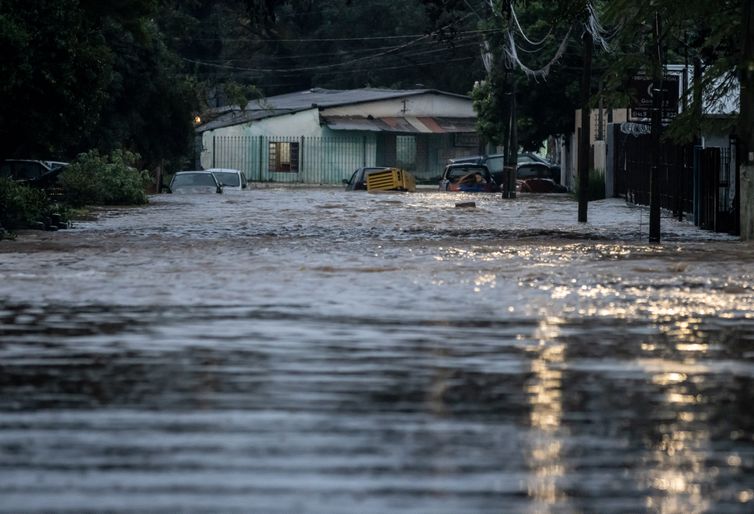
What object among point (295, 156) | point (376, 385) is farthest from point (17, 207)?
point (295, 156)

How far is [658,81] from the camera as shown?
26.3 metres

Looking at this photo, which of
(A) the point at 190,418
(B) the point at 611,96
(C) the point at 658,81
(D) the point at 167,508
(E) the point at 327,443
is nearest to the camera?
(D) the point at 167,508

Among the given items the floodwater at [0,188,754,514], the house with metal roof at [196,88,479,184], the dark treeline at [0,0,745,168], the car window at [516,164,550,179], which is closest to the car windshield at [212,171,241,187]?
the dark treeline at [0,0,745,168]

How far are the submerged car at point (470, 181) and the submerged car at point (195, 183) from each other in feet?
31.0

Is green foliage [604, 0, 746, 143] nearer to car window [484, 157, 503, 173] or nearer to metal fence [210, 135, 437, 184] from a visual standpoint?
car window [484, 157, 503, 173]

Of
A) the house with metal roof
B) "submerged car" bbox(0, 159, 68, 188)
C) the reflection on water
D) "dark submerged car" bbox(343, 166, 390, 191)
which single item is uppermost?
the house with metal roof

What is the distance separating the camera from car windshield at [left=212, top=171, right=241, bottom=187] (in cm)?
5971

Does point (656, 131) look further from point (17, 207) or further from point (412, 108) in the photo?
point (412, 108)

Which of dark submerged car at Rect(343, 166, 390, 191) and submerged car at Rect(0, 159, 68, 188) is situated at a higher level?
submerged car at Rect(0, 159, 68, 188)

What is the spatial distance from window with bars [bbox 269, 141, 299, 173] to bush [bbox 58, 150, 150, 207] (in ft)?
120

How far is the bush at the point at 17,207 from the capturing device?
29.5 m

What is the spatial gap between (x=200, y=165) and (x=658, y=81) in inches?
2369

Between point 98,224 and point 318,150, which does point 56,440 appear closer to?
point 98,224

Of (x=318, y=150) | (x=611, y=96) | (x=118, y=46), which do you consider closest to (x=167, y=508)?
(x=611, y=96)
